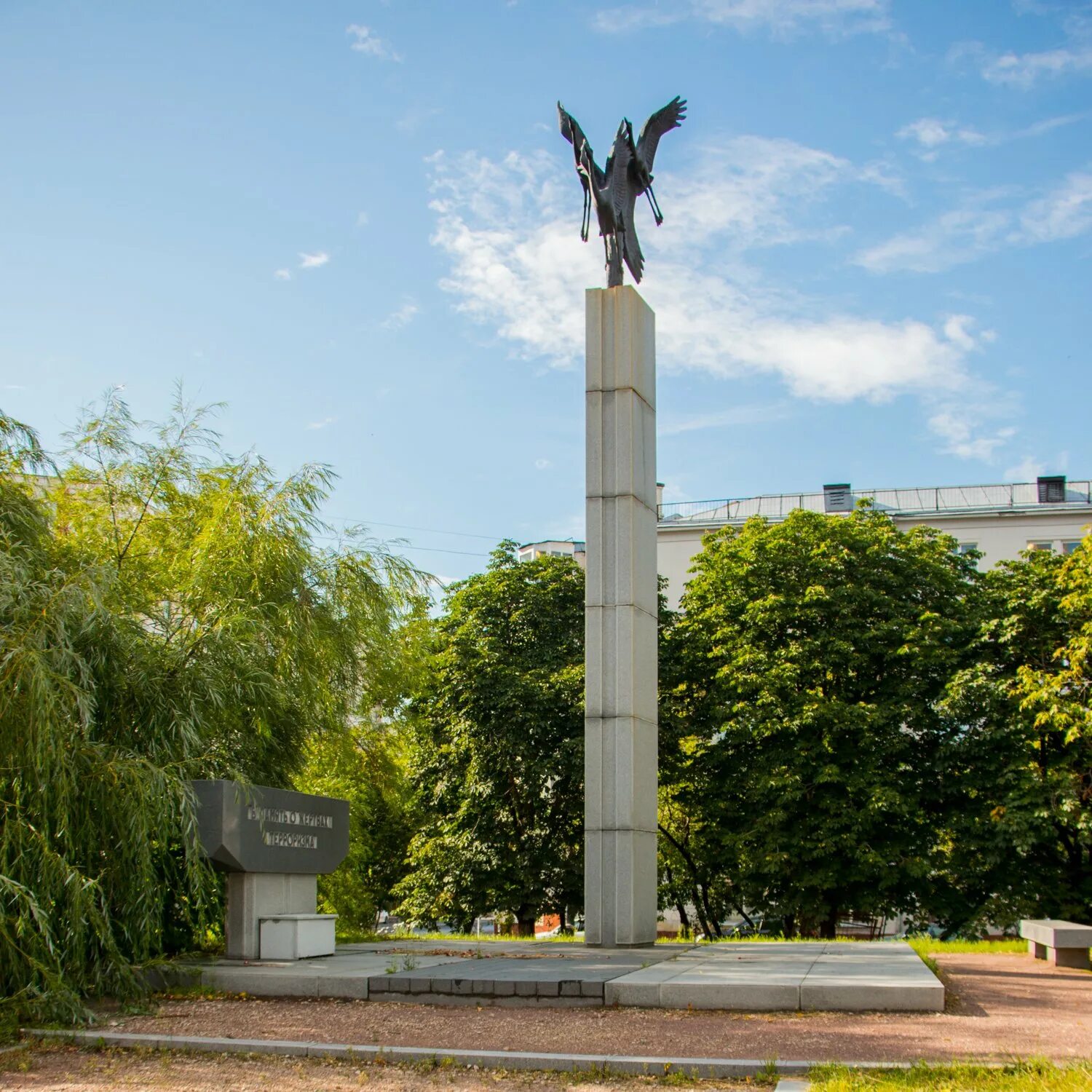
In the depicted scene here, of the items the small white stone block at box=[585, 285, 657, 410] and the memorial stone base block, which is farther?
the small white stone block at box=[585, 285, 657, 410]

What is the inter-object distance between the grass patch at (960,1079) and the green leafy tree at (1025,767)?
17.0m

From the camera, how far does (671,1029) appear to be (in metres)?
8.48

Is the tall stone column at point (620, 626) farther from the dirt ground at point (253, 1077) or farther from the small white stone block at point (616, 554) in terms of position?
the dirt ground at point (253, 1077)

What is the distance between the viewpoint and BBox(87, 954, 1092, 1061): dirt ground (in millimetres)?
7625

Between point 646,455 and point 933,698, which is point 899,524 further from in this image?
point 646,455

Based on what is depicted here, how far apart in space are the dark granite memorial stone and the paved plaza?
96 cm

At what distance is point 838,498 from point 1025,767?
24.7 metres

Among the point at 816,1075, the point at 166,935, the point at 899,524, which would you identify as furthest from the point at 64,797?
the point at 899,524

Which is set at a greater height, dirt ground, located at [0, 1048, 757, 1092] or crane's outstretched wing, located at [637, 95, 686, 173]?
crane's outstretched wing, located at [637, 95, 686, 173]

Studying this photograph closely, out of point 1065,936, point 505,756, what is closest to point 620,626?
point 1065,936

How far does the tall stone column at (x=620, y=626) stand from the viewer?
14281mm

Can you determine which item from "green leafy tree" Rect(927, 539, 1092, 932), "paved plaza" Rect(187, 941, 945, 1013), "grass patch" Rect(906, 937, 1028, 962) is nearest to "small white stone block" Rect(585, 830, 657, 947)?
"paved plaza" Rect(187, 941, 945, 1013)

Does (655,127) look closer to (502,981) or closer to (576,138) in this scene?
(576,138)

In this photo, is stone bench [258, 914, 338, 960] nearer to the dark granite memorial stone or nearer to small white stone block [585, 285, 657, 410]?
the dark granite memorial stone
